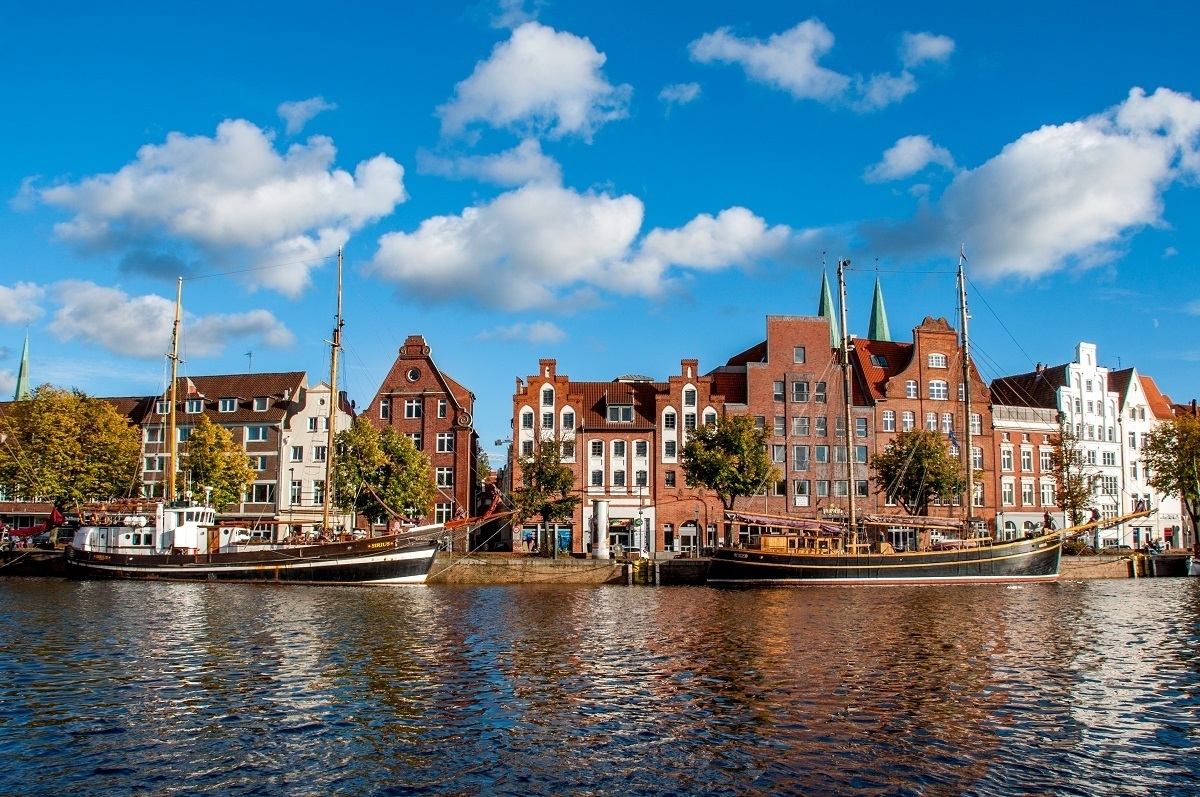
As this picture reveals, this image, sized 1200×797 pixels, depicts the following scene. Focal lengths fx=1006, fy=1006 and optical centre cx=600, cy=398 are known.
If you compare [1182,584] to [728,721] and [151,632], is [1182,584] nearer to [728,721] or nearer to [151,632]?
[728,721]

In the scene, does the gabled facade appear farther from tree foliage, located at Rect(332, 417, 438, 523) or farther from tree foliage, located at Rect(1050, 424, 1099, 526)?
tree foliage, located at Rect(1050, 424, 1099, 526)

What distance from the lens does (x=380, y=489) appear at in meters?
74.1

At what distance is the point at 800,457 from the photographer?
9044 centimetres

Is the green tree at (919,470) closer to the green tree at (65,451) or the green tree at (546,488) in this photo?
the green tree at (546,488)

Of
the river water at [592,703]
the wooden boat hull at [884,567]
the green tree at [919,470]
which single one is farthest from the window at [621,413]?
the river water at [592,703]

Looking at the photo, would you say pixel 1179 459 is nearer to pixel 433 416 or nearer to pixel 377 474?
pixel 433 416

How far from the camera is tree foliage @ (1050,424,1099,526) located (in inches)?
3361

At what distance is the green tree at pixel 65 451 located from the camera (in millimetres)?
76188

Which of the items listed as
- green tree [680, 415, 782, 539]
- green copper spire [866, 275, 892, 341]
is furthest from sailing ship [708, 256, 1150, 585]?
green copper spire [866, 275, 892, 341]

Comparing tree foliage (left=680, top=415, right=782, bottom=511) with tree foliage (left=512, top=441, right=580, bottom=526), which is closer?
tree foliage (left=680, top=415, right=782, bottom=511)

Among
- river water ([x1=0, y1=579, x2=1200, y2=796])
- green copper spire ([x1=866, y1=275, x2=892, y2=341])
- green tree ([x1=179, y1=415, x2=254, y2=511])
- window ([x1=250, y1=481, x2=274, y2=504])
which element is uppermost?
green copper spire ([x1=866, y1=275, x2=892, y2=341])

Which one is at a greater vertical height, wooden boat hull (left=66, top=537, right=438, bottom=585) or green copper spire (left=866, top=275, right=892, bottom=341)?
green copper spire (left=866, top=275, right=892, bottom=341)

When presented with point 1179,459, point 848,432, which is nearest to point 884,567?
point 848,432

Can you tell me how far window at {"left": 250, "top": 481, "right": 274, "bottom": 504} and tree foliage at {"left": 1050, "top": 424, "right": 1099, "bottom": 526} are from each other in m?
68.6
